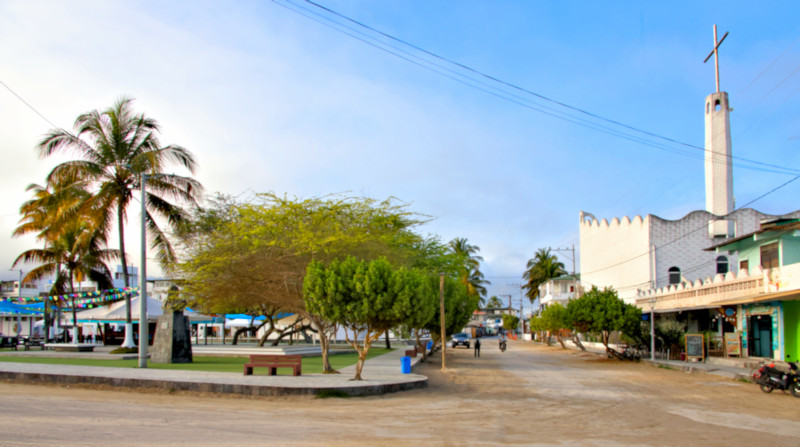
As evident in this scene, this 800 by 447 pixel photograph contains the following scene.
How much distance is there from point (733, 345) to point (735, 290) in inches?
104

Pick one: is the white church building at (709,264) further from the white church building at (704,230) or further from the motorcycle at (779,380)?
the motorcycle at (779,380)

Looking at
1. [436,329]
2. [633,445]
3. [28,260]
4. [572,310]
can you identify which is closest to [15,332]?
[28,260]

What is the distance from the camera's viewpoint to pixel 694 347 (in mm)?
29578

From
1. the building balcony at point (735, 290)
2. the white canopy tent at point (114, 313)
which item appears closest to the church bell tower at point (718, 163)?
the building balcony at point (735, 290)

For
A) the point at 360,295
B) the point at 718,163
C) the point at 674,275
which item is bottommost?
the point at 360,295

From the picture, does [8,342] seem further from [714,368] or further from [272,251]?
[714,368]

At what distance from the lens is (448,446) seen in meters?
8.87

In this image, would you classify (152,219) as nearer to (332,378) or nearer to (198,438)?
(332,378)

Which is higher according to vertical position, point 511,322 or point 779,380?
point 779,380

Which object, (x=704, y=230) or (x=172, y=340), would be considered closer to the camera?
(x=172, y=340)

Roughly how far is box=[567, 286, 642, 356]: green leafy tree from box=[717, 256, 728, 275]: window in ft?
36.3

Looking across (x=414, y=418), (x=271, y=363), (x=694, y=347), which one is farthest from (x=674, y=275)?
(x=414, y=418)

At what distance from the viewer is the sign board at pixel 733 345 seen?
28.2m

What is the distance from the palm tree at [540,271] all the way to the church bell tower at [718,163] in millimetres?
41242
